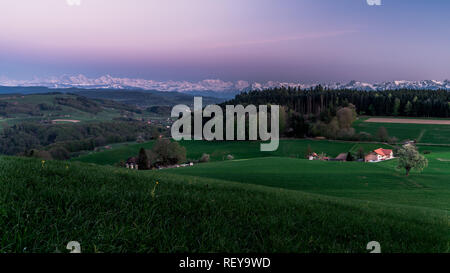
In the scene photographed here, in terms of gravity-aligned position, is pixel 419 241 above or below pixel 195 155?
above

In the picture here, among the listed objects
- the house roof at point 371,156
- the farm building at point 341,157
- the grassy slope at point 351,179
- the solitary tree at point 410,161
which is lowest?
the farm building at point 341,157

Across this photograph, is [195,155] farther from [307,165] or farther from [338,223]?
[338,223]

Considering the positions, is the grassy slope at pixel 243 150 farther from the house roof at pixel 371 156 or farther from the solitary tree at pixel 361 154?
the house roof at pixel 371 156

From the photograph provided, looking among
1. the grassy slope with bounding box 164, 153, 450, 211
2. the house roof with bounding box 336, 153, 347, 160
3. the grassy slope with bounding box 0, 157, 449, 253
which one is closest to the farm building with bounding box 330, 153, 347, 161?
the house roof with bounding box 336, 153, 347, 160

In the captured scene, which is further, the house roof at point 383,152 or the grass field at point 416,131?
the grass field at point 416,131

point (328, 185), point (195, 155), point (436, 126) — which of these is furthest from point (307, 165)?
point (436, 126)

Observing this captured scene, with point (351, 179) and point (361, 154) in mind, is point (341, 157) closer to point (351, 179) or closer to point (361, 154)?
point (361, 154)

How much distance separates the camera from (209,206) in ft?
12.4

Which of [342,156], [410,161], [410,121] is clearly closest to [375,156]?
[342,156]

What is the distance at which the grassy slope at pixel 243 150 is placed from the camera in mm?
69750

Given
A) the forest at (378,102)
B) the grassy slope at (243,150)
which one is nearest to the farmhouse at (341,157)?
the grassy slope at (243,150)

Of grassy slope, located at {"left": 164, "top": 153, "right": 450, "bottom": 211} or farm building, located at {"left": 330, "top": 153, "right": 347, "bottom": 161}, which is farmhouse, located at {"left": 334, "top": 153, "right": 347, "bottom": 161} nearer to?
farm building, located at {"left": 330, "top": 153, "right": 347, "bottom": 161}

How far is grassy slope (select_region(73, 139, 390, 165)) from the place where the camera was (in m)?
69.8
